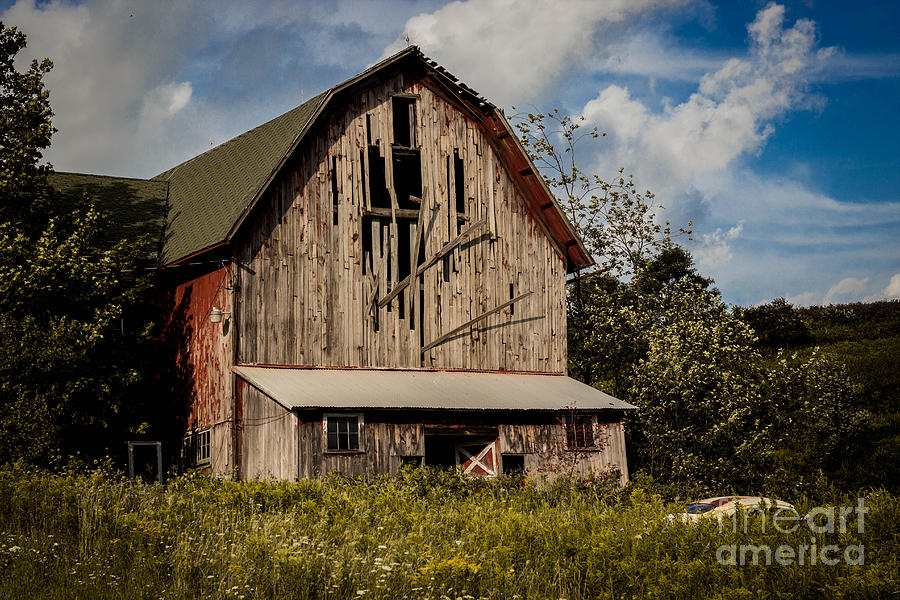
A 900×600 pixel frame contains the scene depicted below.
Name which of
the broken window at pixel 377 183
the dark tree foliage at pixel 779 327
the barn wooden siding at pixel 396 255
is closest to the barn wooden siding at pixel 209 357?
the barn wooden siding at pixel 396 255

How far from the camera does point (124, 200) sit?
30.7 metres

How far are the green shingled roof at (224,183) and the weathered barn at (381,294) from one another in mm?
116

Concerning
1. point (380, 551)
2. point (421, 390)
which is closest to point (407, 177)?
point (421, 390)

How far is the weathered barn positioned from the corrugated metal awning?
80 mm

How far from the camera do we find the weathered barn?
23500 mm

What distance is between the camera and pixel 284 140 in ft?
87.1

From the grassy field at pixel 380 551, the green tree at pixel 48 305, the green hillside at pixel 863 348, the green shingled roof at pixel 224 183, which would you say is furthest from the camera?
the green hillside at pixel 863 348

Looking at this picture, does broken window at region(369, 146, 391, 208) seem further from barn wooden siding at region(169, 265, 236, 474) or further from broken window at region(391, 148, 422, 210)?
barn wooden siding at region(169, 265, 236, 474)

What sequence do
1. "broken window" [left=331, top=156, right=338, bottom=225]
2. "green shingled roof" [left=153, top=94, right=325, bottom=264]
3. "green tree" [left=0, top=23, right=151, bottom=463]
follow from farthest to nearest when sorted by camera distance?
1. "broken window" [left=331, top=156, right=338, bottom=225]
2. "green shingled roof" [left=153, top=94, right=325, bottom=264]
3. "green tree" [left=0, top=23, right=151, bottom=463]

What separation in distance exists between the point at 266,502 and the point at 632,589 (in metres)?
7.28

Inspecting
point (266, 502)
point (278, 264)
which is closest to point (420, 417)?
point (278, 264)

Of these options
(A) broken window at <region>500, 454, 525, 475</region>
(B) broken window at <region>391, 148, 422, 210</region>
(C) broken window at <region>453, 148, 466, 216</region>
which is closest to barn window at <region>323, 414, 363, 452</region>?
(A) broken window at <region>500, 454, 525, 475</region>

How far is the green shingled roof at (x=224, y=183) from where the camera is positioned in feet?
82.7

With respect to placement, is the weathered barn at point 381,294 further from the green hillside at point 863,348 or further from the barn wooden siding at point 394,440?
the green hillside at point 863,348
